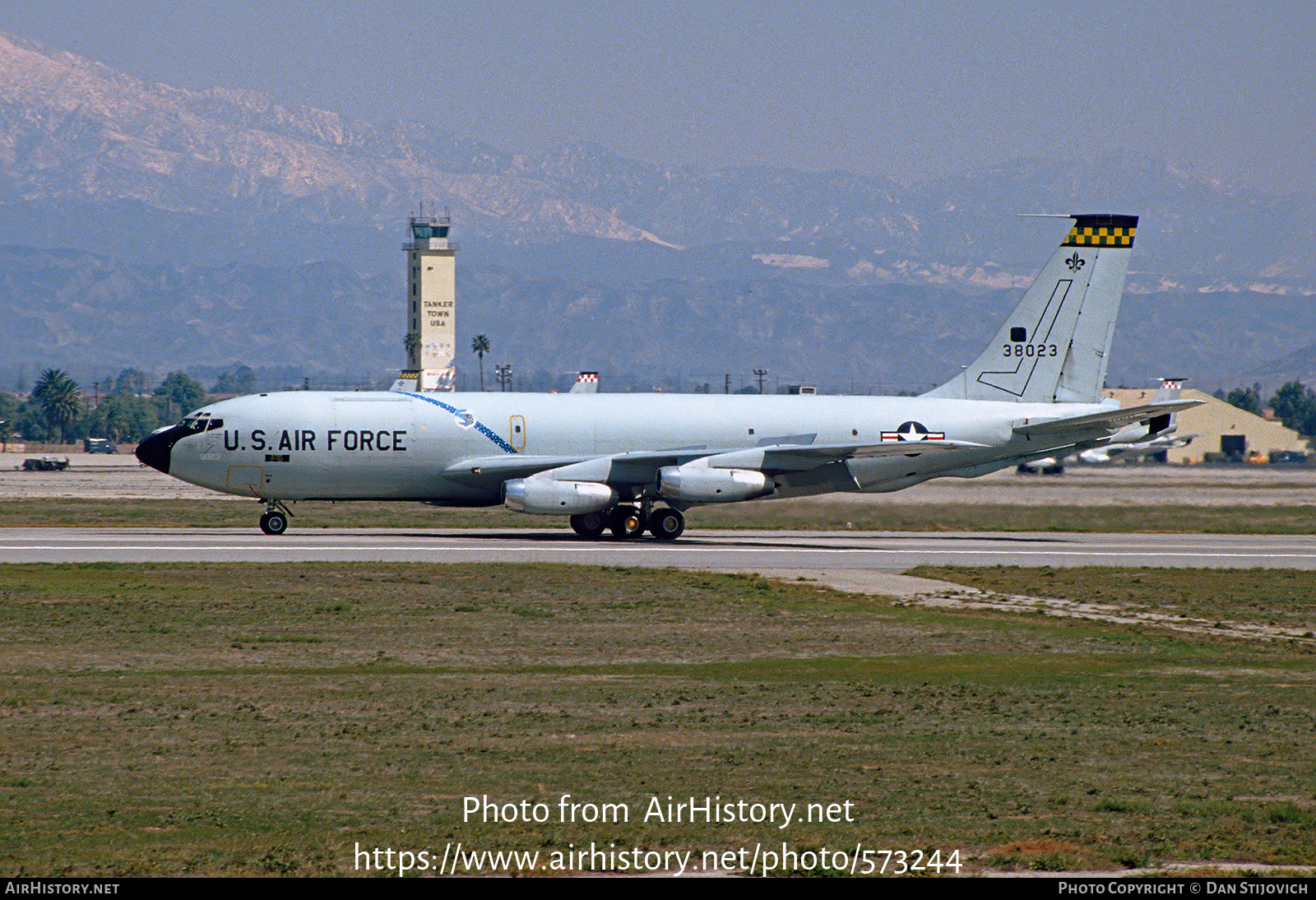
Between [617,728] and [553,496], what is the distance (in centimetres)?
2493

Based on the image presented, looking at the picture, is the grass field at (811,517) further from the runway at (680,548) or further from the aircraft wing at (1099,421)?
the aircraft wing at (1099,421)

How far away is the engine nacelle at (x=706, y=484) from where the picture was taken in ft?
135

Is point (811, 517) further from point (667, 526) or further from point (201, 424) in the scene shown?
point (201, 424)

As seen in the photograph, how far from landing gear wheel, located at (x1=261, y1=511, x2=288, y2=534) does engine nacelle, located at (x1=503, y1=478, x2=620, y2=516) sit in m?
6.66

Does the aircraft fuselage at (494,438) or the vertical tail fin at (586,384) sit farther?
the vertical tail fin at (586,384)

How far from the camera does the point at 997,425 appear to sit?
45.3 metres

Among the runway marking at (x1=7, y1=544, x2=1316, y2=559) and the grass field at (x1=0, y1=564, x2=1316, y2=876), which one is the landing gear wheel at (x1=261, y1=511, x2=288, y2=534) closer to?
the runway marking at (x1=7, y1=544, x2=1316, y2=559)

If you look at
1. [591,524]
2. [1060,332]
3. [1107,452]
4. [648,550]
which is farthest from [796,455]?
[1107,452]

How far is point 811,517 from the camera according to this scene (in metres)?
46.7

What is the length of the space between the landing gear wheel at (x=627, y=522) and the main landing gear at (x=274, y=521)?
9.49 m

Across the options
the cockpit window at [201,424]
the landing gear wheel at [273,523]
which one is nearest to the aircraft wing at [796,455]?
the landing gear wheel at [273,523]

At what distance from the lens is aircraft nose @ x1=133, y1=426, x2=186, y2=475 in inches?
1639

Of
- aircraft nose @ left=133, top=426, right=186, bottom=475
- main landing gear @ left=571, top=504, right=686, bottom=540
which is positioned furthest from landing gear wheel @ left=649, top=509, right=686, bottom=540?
aircraft nose @ left=133, top=426, right=186, bottom=475
